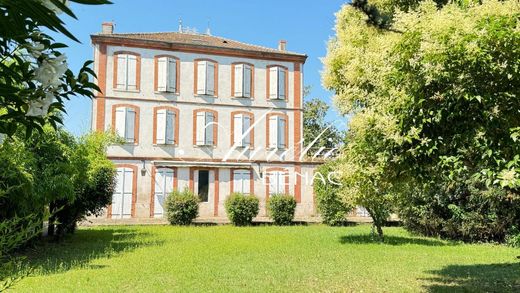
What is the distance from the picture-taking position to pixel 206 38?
27.7 m

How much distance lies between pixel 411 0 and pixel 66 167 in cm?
893

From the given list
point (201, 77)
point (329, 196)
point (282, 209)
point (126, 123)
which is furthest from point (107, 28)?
point (329, 196)

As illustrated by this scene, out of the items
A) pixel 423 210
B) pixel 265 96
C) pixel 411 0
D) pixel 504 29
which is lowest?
pixel 423 210

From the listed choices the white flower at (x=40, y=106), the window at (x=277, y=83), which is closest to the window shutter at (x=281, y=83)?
the window at (x=277, y=83)

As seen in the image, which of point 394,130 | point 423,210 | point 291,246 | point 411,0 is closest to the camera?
point 394,130

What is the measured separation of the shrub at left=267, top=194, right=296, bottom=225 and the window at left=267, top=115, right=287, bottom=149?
14.0 feet

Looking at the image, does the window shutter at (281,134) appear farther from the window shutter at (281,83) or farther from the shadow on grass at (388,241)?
the shadow on grass at (388,241)

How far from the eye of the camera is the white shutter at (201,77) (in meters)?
25.3

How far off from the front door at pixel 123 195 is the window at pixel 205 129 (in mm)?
3975

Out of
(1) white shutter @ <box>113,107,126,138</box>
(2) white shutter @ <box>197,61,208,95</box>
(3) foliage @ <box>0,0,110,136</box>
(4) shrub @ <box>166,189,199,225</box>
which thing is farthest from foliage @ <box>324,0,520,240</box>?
(2) white shutter @ <box>197,61,208,95</box>

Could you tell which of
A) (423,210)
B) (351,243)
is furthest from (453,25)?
(423,210)

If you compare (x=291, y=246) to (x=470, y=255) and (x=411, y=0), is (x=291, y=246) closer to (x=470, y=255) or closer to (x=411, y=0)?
(x=470, y=255)

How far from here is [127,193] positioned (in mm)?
23641

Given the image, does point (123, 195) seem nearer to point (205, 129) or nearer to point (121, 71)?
point (205, 129)
